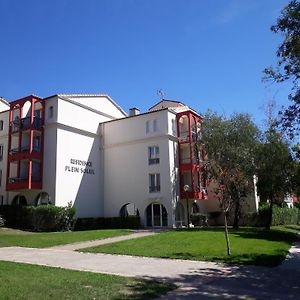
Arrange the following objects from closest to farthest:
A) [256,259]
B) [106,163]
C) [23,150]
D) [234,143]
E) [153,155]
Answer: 1. [256,259]
2. [234,143]
3. [23,150]
4. [153,155]
5. [106,163]

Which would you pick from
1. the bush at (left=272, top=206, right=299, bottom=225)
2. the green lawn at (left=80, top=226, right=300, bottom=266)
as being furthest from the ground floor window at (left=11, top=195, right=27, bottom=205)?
the bush at (left=272, top=206, right=299, bottom=225)

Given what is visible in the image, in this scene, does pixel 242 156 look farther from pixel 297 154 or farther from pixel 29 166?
pixel 29 166

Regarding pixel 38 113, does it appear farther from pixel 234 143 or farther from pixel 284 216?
pixel 284 216

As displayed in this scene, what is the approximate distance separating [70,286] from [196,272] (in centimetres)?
429

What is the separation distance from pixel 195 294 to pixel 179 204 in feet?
88.8

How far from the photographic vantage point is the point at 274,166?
30.0m

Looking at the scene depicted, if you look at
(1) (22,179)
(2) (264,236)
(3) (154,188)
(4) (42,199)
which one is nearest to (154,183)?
(3) (154,188)

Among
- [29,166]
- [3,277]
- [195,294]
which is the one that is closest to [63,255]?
[3,277]

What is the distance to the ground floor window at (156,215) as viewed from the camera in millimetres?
34562

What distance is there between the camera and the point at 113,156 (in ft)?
125

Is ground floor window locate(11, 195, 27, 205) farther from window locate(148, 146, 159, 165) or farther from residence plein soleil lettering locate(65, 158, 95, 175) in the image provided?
window locate(148, 146, 159, 165)

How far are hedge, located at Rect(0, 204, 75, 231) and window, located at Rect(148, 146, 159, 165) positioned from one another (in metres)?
8.52

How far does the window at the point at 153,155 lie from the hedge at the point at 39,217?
8.52 m

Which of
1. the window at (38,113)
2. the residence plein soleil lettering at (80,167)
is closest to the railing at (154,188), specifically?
the residence plein soleil lettering at (80,167)
